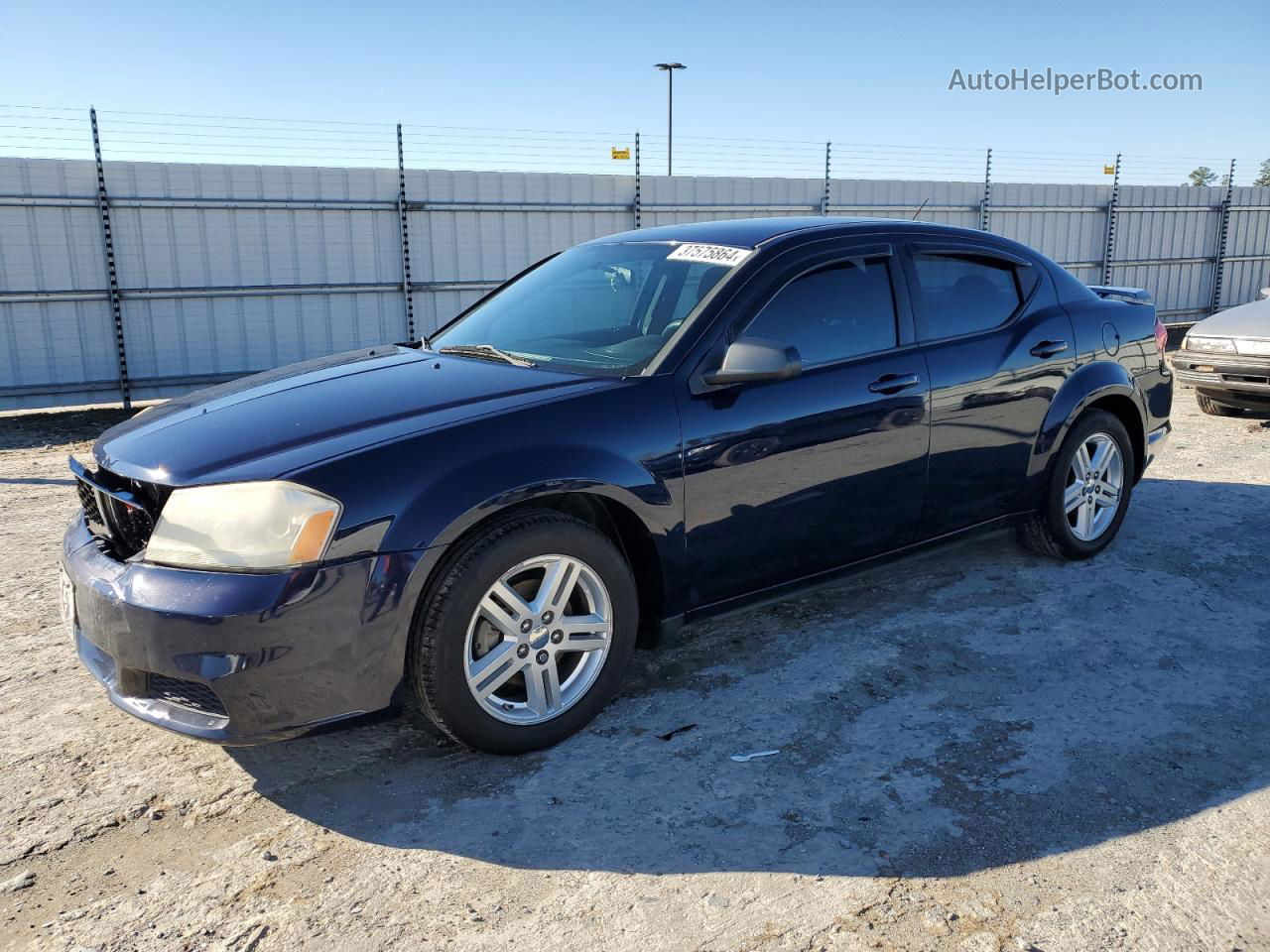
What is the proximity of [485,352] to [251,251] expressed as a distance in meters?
8.56

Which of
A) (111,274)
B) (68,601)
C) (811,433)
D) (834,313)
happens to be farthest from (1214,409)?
(111,274)

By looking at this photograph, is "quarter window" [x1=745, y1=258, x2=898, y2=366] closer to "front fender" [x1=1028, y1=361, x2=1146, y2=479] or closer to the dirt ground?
"front fender" [x1=1028, y1=361, x2=1146, y2=479]

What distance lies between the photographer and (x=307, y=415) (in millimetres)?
3195

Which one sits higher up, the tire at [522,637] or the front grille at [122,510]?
the front grille at [122,510]

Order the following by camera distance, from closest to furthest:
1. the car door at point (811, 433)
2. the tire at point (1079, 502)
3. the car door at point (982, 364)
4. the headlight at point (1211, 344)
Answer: the car door at point (811, 433) < the car door at point (982, 364) < the tire at point (1079, 502) < the headlight at point (1211, 344)

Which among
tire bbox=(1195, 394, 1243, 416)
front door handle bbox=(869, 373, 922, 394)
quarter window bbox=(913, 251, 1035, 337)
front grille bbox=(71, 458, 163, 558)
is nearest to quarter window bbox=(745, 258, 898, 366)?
front door handle bbox=(869, 373, 922, 394)

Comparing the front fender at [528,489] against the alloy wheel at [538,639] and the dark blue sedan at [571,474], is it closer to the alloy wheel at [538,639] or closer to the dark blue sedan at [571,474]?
the dark blue sedan at [571,474]

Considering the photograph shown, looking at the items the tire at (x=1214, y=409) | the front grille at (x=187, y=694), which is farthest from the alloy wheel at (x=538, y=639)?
the tire at (x=1214, y=409)

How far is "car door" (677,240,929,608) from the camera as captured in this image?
3475 millimetres

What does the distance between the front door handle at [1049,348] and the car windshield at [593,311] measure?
1.67 metres

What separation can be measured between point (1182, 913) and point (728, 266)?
243 cm

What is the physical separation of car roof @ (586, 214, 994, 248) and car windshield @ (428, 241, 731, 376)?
0.10 metres

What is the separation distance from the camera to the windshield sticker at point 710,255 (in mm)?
3783

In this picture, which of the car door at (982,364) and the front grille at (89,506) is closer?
the front grille at (89,506)
